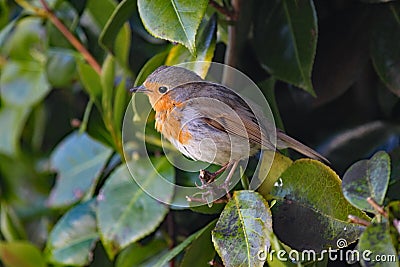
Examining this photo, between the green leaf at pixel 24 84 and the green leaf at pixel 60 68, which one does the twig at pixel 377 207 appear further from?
the green leaf at pixel 24 84

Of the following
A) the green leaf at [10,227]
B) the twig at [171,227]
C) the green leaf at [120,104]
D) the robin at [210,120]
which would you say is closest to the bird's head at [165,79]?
the robin at [210,120]

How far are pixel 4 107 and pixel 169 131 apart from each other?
78cm

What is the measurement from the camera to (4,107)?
59.4 inches

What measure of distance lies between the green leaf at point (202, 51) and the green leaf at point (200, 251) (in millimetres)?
198

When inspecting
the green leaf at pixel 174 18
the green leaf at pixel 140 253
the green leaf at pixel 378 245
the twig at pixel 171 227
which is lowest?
the green leaf at pixel 140 253

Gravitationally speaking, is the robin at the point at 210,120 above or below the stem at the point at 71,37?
above

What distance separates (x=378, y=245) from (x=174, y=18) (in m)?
0.32

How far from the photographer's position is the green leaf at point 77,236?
1.14m

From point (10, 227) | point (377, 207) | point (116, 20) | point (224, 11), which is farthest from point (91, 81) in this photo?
point (377, 207)

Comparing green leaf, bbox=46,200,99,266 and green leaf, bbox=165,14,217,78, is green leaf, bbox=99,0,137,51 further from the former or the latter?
green leaf, bbox=46,200,99,266

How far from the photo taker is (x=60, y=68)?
130cm

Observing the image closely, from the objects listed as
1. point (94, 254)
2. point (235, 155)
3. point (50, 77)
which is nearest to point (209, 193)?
point (235, 155)

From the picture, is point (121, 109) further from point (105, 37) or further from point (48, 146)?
point (48, 146)

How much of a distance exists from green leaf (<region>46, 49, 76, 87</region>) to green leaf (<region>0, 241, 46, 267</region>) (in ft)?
1.04
